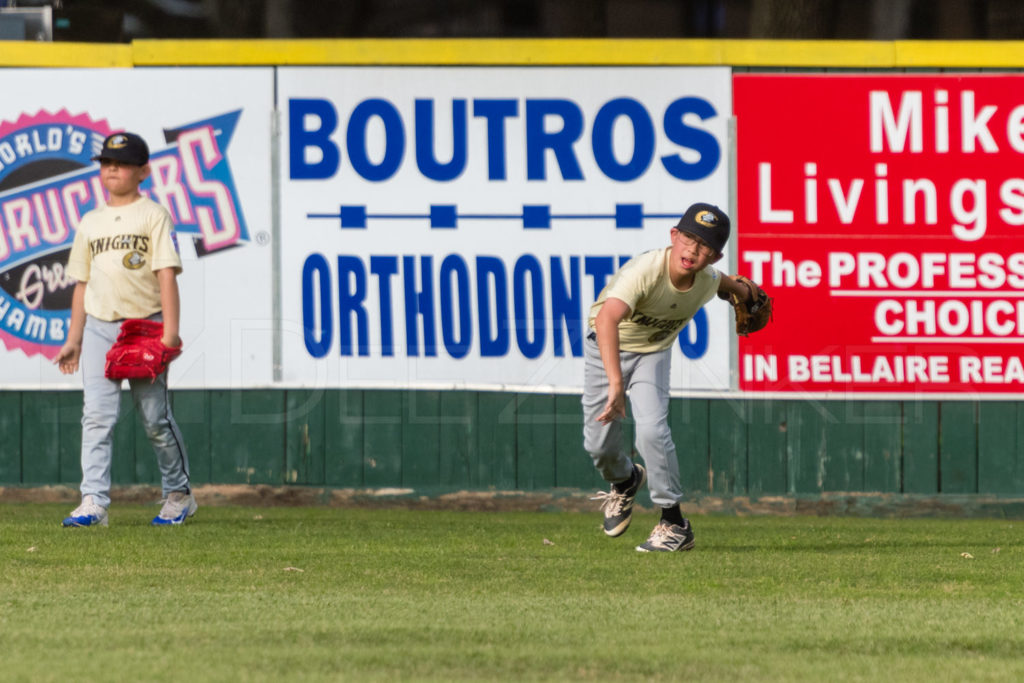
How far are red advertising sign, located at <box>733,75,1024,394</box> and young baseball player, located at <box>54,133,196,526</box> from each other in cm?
379

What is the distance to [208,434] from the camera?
10.4 metres

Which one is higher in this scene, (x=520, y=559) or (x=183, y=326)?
(x=183, y=326)

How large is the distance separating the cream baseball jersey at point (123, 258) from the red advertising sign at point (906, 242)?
3784mm

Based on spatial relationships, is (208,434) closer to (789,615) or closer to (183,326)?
(183,326)

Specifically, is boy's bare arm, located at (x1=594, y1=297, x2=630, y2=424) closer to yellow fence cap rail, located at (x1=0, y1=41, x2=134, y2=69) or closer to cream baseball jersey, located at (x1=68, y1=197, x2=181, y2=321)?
cream baseball jersey, located at (x1=68, y1=197, x2=181, y2=321)

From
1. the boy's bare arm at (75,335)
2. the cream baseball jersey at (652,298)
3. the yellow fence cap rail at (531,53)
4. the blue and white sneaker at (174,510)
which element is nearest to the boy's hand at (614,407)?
the cream baseball jersey at (652,298)

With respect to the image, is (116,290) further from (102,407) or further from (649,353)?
(649,353)

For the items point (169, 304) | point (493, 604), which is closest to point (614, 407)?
point (493, 604)

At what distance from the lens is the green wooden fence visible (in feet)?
33.4

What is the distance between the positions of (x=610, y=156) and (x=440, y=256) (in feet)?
4.03

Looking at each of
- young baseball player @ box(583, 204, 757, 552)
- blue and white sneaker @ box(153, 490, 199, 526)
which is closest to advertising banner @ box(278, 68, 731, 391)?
blue and white sneaker @ box(153, 490, 199, 526)

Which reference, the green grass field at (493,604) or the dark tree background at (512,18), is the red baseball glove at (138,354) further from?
the dark tree background at (512,18)

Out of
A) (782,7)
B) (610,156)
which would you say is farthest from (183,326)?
(782,7)

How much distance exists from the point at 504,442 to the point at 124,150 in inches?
130
